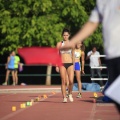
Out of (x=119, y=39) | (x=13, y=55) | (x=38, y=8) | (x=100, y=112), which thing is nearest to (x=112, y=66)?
(x=119, y=39)

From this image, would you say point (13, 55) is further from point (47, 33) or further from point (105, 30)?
point (105, 30)

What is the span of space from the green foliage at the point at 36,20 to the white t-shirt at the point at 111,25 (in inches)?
1010

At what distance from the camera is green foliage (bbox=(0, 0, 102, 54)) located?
3034cm

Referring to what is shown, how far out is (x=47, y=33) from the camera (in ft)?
101

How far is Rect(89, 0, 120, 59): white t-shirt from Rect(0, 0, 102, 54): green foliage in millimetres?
25645

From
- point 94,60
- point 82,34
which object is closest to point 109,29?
point 82,34

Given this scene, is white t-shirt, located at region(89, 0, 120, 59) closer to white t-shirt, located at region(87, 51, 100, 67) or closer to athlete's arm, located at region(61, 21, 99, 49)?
athlete's arm, located at region(61, 21, 99, 49)

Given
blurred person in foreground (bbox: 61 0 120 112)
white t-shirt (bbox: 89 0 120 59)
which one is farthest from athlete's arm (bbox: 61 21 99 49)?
white t-shirt (bbox: 89 0 120 59)

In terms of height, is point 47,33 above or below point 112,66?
above

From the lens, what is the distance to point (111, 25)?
433cm

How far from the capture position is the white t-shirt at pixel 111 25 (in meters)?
4.32

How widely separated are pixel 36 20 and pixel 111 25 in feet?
86.2

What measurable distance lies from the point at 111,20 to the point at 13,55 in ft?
77.2

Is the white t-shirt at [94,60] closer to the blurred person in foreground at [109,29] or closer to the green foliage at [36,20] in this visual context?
the green foliage at [36,20]
